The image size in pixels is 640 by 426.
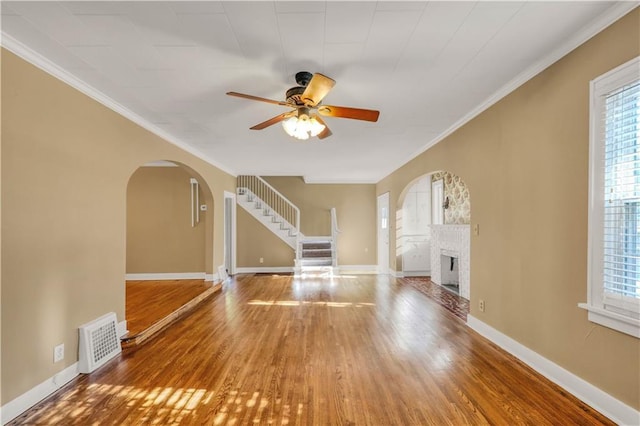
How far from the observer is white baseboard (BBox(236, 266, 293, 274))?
7980 millimetres

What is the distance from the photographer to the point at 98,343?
2.76 metres

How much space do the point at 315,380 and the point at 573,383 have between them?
6.50 ft

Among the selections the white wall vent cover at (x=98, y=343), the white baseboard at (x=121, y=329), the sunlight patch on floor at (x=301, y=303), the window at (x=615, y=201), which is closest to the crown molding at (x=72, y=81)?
the white wall vent cover at (x=98, y=343)

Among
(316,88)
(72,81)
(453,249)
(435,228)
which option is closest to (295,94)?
(316,88)

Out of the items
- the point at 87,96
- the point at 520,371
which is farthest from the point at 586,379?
the point at 87,96

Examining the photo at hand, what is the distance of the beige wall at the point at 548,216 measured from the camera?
1.94 m

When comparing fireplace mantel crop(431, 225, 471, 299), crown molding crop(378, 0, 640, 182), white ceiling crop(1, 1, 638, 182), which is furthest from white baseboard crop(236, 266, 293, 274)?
crown molding crop(378, 0, 640, 182)

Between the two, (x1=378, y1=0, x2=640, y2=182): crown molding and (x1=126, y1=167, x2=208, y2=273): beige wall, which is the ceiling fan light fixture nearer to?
(x1=378, y1=0, x2=640, y2=182): crown molding

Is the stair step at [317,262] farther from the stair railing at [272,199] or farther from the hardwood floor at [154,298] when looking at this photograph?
the hardwood floor at [154,298]

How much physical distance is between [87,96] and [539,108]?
4.13m

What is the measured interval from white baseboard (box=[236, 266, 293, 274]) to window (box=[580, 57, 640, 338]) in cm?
670

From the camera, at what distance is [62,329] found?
247 cm

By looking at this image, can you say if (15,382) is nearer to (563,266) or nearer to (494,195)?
(563,266)

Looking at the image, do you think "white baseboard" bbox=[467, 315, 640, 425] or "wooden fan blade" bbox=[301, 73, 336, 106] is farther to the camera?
"wooden fan blade" bbox=[301, 73, 336, 106]
